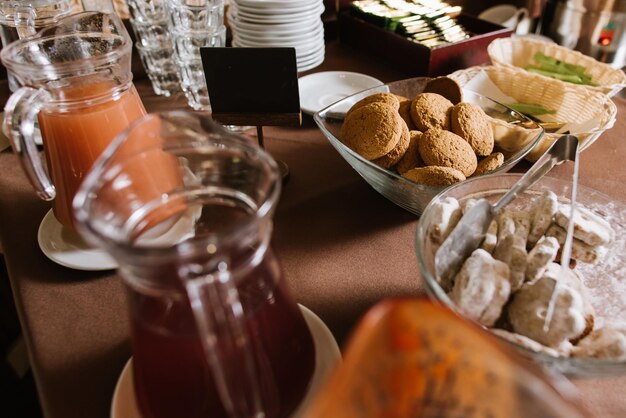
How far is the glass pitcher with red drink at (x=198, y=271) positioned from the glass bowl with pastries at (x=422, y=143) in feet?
0.82

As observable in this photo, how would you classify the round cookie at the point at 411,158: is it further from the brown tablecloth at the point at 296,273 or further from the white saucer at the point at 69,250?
the white saucer at the point at 69,250

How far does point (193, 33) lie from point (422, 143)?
52 cm

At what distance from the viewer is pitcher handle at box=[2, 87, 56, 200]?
47 cm

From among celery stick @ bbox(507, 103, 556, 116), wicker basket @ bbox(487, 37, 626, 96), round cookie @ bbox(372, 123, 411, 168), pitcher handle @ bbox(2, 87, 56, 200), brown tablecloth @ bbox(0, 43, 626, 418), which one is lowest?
brown tablecloth @ bbox(0, 43, 626, 418)

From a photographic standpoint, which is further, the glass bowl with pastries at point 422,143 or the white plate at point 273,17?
the white plate at point 273,17

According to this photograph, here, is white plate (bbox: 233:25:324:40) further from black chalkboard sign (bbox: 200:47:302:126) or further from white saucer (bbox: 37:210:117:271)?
white saucer (bbox: 37:210:117:271)

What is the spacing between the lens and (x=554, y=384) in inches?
10.4

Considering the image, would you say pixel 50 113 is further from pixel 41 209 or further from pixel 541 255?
pixel 541 255

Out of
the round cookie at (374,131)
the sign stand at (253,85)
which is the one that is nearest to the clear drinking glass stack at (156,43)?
the sign stand at (253,85)

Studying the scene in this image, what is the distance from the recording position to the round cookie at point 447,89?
744mm

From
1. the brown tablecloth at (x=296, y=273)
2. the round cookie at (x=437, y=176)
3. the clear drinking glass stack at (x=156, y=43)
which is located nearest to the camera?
the brown tablecloth at (x=296, y=273)

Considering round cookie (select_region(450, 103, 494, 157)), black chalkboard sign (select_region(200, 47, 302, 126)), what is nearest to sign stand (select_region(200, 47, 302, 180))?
black chalkboard sign (select_region(200, 47, 302, 126))

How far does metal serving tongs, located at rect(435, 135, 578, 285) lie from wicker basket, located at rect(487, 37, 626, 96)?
423 millimetres

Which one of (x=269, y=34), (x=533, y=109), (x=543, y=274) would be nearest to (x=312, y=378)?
(x=543, y=274)
